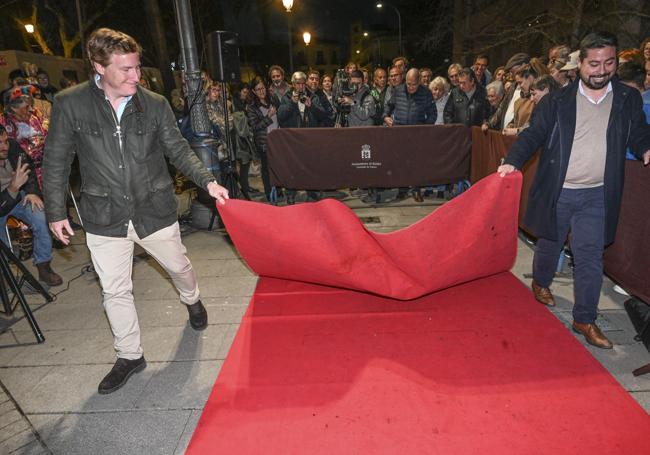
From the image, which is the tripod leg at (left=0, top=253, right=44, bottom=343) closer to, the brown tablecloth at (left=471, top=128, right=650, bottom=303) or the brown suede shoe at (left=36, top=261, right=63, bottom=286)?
the brown suede shoe at (left=36, top=261, right=63, bottom=286)

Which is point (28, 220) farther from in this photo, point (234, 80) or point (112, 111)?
point (234, 80)

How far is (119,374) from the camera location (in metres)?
2.94

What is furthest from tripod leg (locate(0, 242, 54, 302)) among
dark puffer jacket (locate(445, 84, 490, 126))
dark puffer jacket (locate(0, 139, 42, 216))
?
dark puffer jacket (locate(445, 84, 490, 126))

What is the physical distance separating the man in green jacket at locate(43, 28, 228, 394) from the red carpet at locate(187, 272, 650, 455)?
0.88 meters

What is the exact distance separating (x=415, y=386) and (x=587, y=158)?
199 cm

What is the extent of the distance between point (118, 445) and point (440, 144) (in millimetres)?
6076

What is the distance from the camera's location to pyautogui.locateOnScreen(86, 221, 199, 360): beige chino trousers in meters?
2.79

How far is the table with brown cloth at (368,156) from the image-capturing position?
6906mm

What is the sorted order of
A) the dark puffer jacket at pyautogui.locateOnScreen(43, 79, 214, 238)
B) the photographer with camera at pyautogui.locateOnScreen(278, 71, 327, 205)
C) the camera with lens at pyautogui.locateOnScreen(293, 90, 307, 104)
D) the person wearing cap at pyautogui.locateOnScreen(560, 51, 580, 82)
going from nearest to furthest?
the dark puffer jacket at pyautogui.locateOnScreen(43, 79, 214, 238), the person wearing cap at pyautogui.locateOnScreen(560, 51, 580, 82), the photographer with camera at pyautogui.locateOnScreen(278, 71, 327, 205), the camera with lens at pyautogui.locateOnScreen(293, 90, 307, 104)

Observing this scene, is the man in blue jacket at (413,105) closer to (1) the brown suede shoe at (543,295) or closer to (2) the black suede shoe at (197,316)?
(1) the brown suede shoe at (543,295)

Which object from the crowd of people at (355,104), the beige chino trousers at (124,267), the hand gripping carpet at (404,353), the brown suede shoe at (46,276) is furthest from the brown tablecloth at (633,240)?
the brown suede shoe at (46,276)

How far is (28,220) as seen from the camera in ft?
14.7

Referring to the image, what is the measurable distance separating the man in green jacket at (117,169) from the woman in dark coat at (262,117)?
4448mm

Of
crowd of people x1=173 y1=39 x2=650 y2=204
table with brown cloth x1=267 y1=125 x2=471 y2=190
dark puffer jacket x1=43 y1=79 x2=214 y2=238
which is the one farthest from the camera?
crowd of people x1=173 y1=39 x2=650 y2=204
